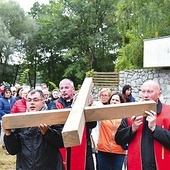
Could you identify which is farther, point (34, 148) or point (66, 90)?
point (66, 90)

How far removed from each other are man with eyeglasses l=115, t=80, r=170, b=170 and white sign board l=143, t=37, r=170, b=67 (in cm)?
1355

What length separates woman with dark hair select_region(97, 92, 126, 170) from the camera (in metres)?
5.15

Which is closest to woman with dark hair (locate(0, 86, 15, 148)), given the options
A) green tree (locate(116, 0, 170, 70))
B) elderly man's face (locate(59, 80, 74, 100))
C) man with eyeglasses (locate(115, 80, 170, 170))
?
elderly man's face (locate(59, 80, 74, 100))

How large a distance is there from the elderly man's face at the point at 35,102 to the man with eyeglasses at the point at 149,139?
73 cm

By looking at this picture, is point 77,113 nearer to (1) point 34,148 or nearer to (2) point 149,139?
(1) point 34,148

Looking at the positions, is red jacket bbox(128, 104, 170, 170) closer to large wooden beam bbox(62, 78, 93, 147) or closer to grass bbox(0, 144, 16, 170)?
large wooden beam bbox(62, 78, 93, 147)

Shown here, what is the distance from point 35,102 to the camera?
3236mm

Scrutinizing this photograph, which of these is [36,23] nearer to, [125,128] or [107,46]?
[107,46]

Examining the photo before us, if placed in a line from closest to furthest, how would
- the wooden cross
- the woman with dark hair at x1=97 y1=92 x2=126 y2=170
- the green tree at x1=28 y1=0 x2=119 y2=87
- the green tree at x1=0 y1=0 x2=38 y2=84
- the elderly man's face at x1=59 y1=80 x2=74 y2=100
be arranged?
the wooden cross, the elderly man's face at x1=59 y1=80 x2=74 y2=100, the woman with dark hair at x1=97 y1=92 x2=126 y2=170, the green tree at x1=0 y1=0 x2=38 y2=84, the green tree at x1=28 y1=0 x2=119 y2=87

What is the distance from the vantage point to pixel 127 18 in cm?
2173

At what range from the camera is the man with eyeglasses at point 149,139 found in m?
3.19

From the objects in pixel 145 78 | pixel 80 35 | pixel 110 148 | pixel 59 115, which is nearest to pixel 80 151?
pixel 110 148

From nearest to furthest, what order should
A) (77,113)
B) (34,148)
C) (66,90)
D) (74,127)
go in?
(74,127)
(77,113)
(34,148)
(66,90)

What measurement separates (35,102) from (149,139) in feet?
3.24
